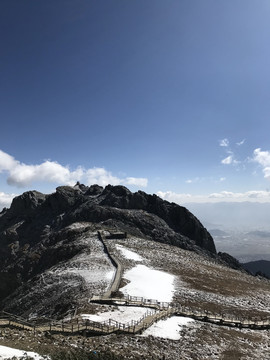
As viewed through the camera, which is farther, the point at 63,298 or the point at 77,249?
the point at 77,249

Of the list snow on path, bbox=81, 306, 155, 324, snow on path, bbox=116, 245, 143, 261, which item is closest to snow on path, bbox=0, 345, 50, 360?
snow on path, bbox=81, 306, 155, 324

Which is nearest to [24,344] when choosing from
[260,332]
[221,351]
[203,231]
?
[221,351]

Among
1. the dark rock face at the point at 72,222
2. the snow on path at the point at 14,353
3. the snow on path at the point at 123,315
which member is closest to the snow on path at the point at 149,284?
the snow on path at the point at 123,315

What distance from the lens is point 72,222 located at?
4867 inches

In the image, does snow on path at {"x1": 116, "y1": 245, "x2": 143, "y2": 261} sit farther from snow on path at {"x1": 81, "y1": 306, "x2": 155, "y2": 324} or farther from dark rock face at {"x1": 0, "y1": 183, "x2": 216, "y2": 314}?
snow on path at {"x1": 81, "y1": 306, "x2": 155, "y2": 324}

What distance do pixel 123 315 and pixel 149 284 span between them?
14.3 meters

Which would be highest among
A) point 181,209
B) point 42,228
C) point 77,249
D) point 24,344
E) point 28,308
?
point 181,209

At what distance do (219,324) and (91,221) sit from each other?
90064 millimetres

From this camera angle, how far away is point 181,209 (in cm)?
13688

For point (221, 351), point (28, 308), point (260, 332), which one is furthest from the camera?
point (28, 308)

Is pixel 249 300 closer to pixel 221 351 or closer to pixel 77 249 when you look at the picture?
pixel 221 351

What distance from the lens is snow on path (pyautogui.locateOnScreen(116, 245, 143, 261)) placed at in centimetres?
5966

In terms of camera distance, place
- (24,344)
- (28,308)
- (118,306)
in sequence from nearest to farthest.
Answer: (24,344)
(118,306)
(28,308)

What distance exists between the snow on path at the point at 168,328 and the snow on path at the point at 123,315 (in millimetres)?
2633
